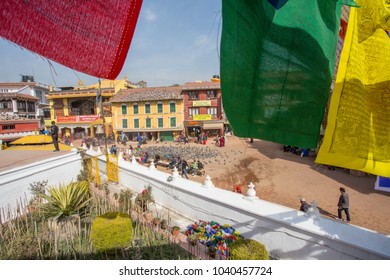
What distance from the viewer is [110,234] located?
176 inches

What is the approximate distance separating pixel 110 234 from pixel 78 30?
14.7ft

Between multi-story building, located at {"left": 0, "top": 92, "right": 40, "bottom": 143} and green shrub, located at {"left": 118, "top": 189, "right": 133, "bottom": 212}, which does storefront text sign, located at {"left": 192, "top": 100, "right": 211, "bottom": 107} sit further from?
green shrub, located at {"left": 118, "top": 189, "right": 133, "bottom": 212}

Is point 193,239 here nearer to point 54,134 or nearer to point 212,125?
point 54,134

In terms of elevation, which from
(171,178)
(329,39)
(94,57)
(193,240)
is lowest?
(193,240)

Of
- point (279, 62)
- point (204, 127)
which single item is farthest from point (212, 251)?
point (204, 127)

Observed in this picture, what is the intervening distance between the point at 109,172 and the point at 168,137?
17025 millimetres

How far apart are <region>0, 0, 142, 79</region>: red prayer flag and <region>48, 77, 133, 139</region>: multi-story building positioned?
28628 mm

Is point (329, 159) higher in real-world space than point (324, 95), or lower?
lower

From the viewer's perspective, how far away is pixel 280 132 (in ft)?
4.97

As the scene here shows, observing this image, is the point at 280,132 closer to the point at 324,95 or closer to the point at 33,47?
the point at 324,95

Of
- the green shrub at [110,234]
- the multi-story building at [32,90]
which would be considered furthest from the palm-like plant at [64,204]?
the multi-story building at [32,90]

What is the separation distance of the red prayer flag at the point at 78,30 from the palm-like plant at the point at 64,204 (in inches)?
226

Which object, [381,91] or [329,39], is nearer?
[329,39]

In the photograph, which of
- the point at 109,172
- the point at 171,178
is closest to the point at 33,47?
the point at 171,178
